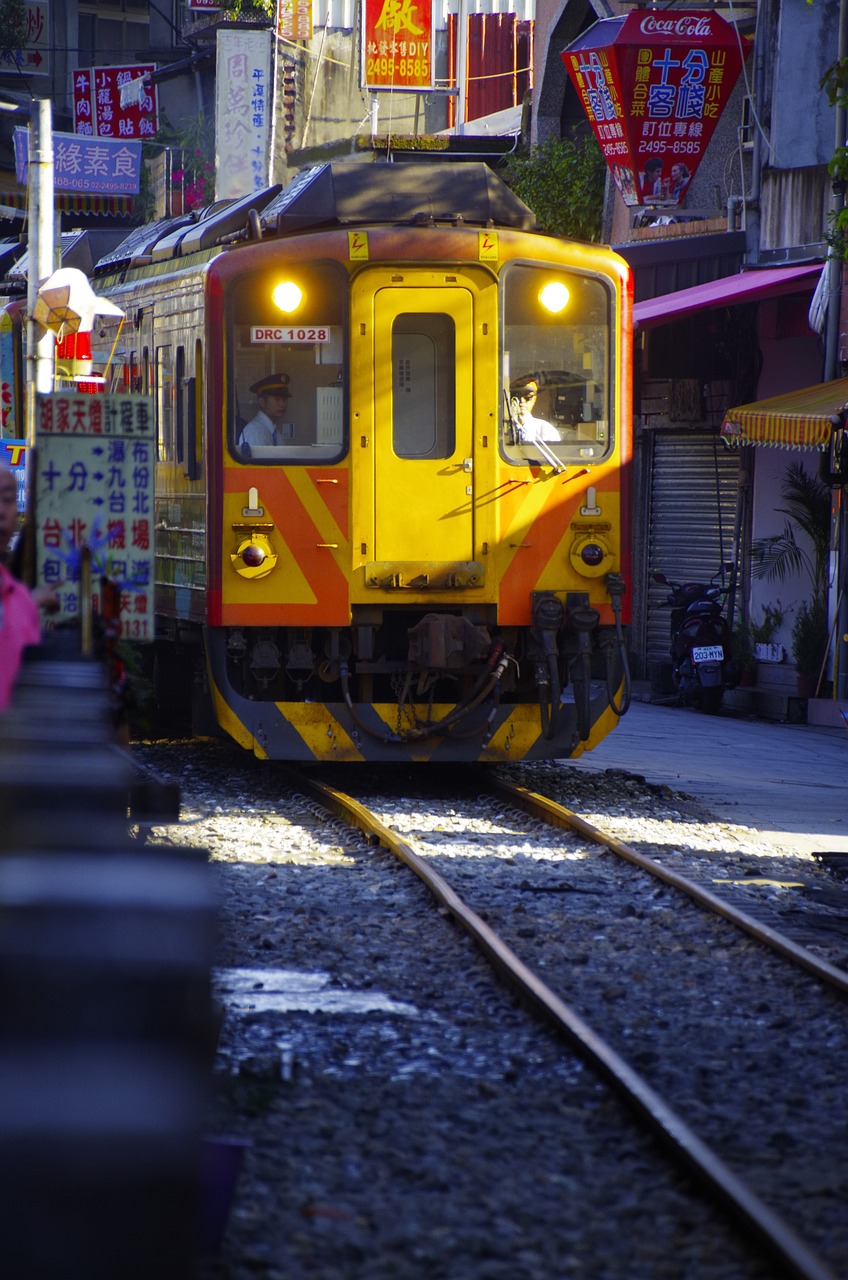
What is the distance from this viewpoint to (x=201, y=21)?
39.3 m

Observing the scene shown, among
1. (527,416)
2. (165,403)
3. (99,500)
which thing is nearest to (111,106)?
(165,403)

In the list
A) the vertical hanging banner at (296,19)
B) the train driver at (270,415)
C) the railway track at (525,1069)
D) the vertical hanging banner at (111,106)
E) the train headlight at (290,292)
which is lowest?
the railway track at (525,1069)

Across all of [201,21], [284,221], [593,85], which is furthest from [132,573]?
[201,21]

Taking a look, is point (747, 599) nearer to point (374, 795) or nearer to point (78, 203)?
point (374, 795)

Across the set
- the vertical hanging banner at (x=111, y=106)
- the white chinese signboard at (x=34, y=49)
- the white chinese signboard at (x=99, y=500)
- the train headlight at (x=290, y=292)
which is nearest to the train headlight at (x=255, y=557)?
the train headlight at (x=290, y=292)

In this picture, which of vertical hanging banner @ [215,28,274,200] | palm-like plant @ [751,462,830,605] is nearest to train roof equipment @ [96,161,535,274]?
palm-like plant @ [751,462,830,605]

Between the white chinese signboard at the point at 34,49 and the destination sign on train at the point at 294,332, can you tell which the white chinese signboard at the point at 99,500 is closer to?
the destination sign on train at the point at 294,332

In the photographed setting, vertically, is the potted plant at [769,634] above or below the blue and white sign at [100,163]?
below

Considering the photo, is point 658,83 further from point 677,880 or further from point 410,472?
point 677,880

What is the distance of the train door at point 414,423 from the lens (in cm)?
1088

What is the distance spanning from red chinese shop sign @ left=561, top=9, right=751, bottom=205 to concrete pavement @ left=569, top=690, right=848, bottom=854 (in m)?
5.21

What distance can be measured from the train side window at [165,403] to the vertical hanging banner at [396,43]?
1395cm

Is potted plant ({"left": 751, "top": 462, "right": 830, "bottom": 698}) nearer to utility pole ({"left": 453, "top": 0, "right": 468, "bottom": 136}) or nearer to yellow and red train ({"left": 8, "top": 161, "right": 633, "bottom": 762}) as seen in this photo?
yellow and red train ({"left": 8, "top": 161, "right": 633, "bottom": 762})

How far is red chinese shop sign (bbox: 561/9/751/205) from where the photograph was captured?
1706 centimetres
